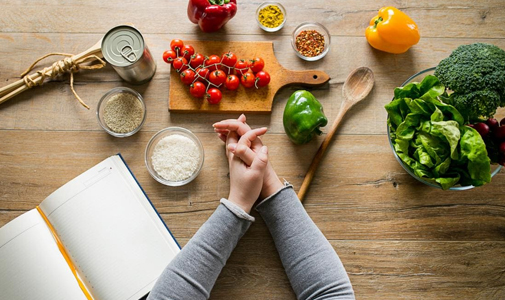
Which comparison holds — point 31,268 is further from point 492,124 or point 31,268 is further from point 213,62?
point 492,124

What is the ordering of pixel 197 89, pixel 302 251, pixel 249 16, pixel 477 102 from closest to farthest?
pixel 477 102 → pixel 302 251 → pixel 197 89 → pixel 249 16

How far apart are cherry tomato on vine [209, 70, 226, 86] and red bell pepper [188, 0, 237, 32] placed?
17cm

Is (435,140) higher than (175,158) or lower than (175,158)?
lower

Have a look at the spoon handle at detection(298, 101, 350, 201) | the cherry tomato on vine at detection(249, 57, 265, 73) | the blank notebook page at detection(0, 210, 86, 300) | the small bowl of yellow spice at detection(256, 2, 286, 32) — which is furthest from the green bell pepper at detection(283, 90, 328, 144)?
the blank notebook page at detection(0, 210, 86, 300)

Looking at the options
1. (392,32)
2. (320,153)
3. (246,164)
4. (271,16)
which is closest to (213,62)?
(271,16)

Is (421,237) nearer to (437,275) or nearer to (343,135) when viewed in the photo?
(437,275)

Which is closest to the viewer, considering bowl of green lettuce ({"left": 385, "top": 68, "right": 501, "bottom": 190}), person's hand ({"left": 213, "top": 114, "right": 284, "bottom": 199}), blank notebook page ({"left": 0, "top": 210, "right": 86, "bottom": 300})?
bowl of green lettuce ({"left": 385, "top": 68, "right": 501, "bottom": 190})

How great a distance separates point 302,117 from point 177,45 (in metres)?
0.48

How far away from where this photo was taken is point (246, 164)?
1096mm

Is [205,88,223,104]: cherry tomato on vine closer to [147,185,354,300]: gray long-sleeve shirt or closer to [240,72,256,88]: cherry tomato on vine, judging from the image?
[240,72,256,88]: cherry tomato on vine

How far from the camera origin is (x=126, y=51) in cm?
111

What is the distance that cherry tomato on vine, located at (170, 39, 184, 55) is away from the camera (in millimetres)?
1181

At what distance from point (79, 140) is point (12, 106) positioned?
10.4 inches

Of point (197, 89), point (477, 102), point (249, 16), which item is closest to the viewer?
point (477, 102)
